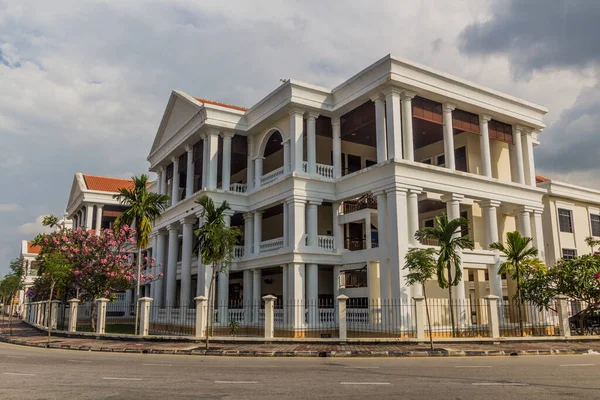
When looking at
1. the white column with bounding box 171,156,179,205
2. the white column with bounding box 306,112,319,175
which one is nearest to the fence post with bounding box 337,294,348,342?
the white column with bounding box 306,112,319,175

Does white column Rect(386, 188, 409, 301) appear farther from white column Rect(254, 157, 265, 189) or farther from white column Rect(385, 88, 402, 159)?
white column Rect(254, 157, 265, 189)

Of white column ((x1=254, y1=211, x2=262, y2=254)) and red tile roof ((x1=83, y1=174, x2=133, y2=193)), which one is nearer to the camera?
white column ((x1=254, y1=211, x2=262, y2=254))

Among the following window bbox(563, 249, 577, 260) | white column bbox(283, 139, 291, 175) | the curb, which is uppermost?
white column bbox(283, 139, 291, 175)

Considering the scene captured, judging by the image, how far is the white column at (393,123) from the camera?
22188 mm

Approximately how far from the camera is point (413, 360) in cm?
1466

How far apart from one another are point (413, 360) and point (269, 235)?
1910cm

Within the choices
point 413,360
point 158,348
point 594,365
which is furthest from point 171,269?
point 594,365

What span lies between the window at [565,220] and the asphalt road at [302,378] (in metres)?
19.9

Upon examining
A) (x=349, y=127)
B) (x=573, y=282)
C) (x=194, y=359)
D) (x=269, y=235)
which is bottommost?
(x=194, y=359)

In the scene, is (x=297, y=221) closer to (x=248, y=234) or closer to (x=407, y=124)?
(x=248, y=234)

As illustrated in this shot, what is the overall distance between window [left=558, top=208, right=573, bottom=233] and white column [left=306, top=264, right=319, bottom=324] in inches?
704

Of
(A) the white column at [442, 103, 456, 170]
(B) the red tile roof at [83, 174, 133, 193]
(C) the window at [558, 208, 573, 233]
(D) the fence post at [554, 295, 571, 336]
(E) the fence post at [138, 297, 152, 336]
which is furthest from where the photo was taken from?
(B) the red tile roof at [83, 174, 133, 193]

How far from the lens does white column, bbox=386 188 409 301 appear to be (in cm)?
2081

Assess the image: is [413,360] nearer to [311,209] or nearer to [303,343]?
[303,343]
